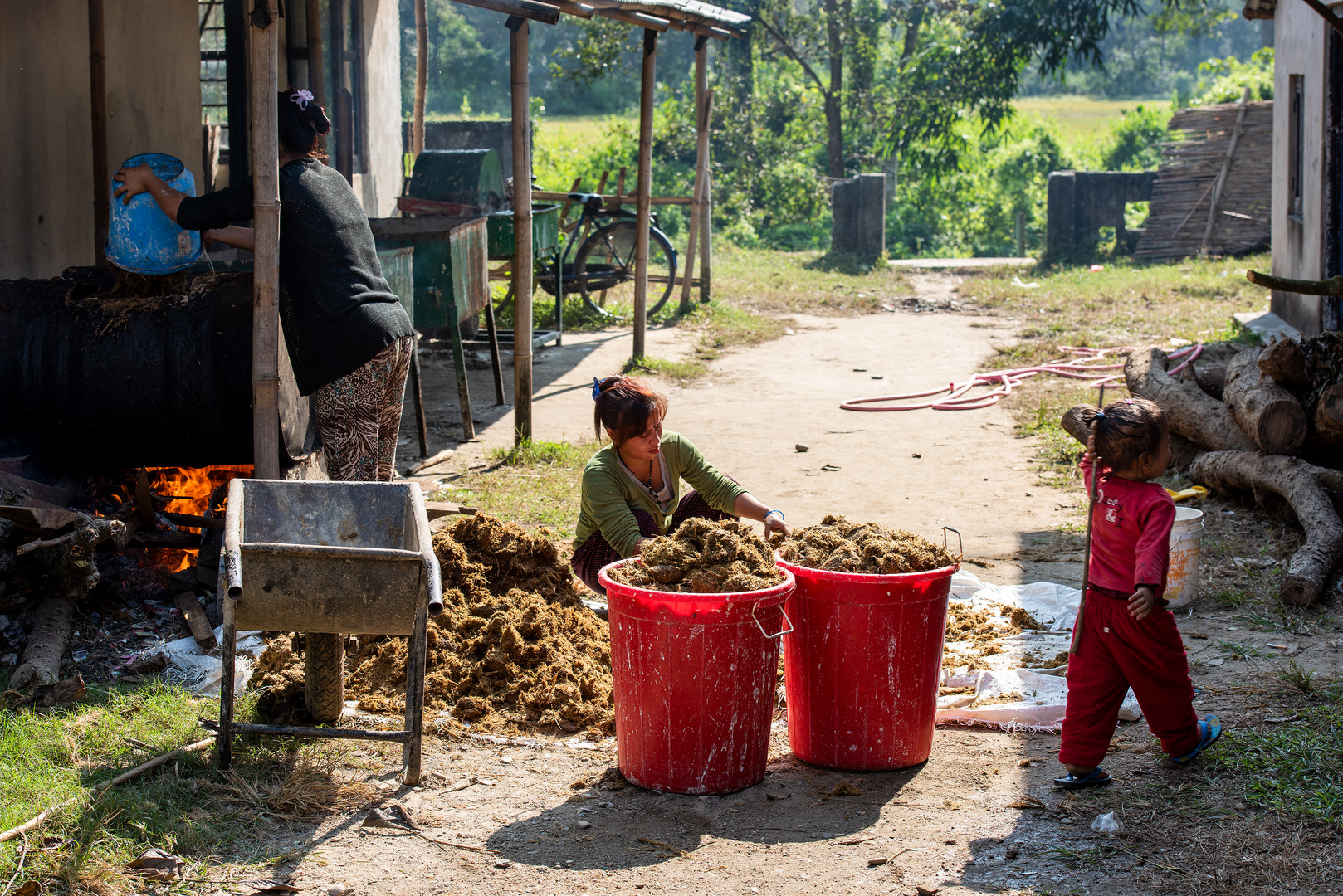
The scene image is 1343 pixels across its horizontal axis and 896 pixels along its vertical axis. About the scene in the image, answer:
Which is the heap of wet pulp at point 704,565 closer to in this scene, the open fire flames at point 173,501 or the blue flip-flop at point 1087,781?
the blue flip-flop at point 1087,781

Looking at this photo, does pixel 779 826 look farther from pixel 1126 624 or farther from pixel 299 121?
pixel 299 121

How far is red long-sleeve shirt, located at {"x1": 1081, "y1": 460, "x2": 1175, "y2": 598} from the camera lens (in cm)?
326

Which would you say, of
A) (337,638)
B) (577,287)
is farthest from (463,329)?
(337,638)

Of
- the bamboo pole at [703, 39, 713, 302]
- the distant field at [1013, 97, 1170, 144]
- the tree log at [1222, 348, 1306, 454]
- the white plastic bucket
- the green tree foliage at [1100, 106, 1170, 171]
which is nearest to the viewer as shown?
the white plastic bucket

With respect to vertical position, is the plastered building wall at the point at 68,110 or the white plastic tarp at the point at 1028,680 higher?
the plastered building wall at the point at 68,110

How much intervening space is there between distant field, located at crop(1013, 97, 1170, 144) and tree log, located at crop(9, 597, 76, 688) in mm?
37724

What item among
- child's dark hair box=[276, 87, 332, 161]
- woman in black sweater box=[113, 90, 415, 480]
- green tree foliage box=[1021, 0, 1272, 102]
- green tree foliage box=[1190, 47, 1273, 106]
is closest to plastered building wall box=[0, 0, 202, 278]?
woman in black sweater box=[113, 90, 415, 480]

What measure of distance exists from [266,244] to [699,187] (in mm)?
9486

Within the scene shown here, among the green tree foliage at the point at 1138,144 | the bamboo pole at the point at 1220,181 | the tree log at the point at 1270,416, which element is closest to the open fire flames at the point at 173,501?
the tree log at the point at 1270,416

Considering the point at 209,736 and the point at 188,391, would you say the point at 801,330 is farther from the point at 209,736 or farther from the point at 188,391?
the point at 209,736

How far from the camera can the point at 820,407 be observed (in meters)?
9.18

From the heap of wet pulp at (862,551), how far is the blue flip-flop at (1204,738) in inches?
34.7

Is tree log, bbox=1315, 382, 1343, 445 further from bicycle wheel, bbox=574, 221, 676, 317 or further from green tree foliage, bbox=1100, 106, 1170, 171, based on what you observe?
green tree foliage, bbox=1100, 106, 1170, 171

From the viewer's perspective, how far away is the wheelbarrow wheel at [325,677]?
367 centimetres
